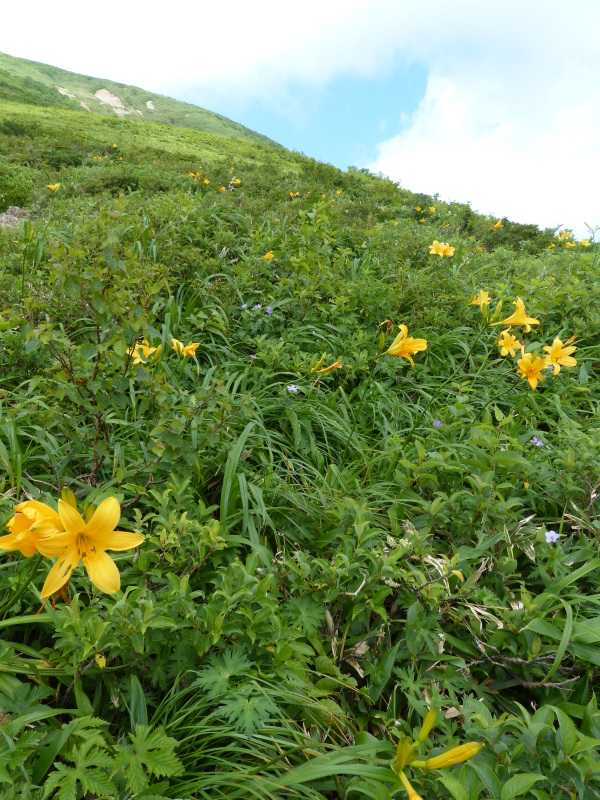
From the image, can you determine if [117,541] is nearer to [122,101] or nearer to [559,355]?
[559,355]

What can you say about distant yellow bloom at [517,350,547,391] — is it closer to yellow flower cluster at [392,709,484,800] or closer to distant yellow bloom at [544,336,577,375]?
distant yellow bloom at [544,336,577,375]

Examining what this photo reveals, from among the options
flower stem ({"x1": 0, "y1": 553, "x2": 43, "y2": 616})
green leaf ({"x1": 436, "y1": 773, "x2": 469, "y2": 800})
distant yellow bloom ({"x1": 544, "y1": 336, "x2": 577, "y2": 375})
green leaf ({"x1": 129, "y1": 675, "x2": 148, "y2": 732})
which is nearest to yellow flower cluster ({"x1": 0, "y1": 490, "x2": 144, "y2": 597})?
flower stem ({"x1": 0, "y1": 553, "x2": 43, "y2": 616})

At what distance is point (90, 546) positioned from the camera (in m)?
1.12

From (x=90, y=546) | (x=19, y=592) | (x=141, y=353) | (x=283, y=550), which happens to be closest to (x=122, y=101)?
(x=141, y=353)

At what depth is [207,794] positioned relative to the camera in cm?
117

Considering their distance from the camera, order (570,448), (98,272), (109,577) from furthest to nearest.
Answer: (570,448) < (98,272) < (109,577)

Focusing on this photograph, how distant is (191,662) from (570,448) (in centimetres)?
175

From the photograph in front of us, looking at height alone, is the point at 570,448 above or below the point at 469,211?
below

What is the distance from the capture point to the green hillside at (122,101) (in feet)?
149

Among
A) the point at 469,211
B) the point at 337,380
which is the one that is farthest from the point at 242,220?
the point at 469,211

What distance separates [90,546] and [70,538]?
0.06m

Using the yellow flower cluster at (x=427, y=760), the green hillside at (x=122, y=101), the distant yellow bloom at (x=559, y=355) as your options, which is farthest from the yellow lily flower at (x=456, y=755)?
the green hillside at (x=122, y=101)

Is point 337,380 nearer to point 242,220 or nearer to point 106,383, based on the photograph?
point 106,383

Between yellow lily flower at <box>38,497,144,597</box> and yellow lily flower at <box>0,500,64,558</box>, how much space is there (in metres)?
0.03
